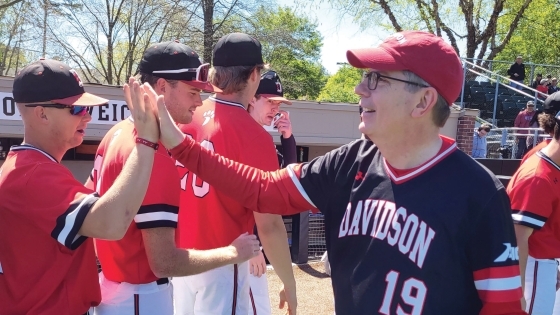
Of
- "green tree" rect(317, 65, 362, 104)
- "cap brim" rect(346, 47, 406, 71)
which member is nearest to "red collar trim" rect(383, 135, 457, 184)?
"cap brim" rect(346, 47, 406, 71)

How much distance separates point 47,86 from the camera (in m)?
2.05

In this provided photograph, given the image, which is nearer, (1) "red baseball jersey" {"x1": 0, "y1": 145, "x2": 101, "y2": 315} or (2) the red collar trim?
(2) the red collar trim

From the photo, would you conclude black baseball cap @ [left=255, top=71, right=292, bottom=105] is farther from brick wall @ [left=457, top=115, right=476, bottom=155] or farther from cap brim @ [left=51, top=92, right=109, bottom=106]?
brick wall @ [left=457, top=115, right=476, bottom=155]

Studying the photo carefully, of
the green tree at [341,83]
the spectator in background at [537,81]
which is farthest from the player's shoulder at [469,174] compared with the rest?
the green tree at [341,83]

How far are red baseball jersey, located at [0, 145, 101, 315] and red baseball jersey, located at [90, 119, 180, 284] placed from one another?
18 cm

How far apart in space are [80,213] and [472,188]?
134cm

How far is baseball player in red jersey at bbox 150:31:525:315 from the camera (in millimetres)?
1586

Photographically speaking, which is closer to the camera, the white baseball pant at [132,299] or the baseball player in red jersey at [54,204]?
the baseball player in red jersey at [54,204]

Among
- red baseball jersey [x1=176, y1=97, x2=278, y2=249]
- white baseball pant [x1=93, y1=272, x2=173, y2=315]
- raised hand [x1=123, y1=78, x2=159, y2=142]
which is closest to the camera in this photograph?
raised hand [x1=123, y1=78, x2=159, y2=142]

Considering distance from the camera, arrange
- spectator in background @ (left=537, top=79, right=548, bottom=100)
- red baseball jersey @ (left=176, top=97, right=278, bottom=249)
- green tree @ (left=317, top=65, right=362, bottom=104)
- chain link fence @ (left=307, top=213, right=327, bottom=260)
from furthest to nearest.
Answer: green tree @ (left=317, top=65, right=362, bottom=104)
spectator in background @ (left=537, top=79, right=548, bottom=100)
chain link fence @ (left=307, top=213, right=327, bottom=260)
red baseball jersey @ (left=176, top=97, right=278, bottom=249)

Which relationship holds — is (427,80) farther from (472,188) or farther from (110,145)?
(110,145)

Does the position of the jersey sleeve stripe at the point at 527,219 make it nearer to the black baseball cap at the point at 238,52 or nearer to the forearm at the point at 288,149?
the black baseball cap at the point at 238,52

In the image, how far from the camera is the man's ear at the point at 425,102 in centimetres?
173

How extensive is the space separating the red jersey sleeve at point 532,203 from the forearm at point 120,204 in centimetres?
196
